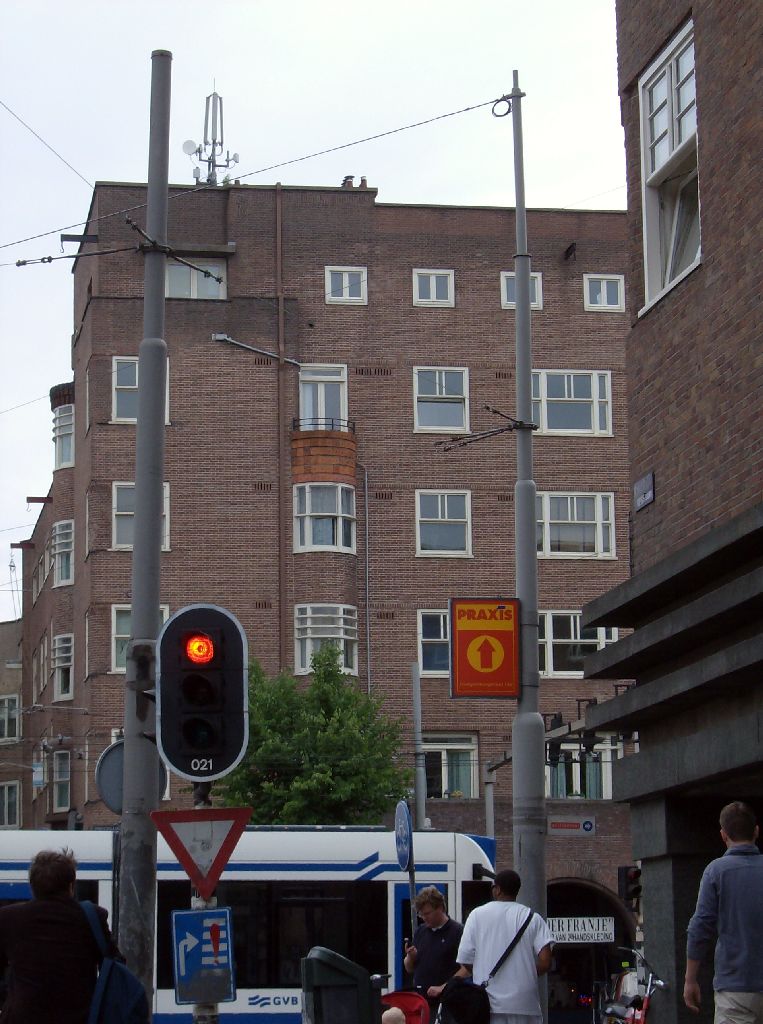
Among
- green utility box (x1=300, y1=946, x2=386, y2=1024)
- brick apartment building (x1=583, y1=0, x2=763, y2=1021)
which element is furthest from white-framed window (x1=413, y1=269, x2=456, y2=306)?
green utility box (x1=300, y1=946, x2=386, y2=1024)

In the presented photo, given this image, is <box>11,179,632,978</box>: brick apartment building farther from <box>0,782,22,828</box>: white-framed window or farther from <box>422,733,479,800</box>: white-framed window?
<box>0,782,22,828</box>: white-framed window

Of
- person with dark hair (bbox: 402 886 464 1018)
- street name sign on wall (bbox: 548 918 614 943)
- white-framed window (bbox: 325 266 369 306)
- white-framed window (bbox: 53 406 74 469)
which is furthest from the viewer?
white-framed window (bbox: 53 406 74 469)

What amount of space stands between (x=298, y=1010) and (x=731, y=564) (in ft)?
39.1

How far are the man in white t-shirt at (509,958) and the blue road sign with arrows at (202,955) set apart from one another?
5.28ft

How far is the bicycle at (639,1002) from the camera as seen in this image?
14695mm

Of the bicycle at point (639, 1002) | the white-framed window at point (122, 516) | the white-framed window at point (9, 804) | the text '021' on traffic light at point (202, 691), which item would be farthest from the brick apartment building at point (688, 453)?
the white-framed window at point (9, 804)

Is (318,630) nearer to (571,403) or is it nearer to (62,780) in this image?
(62,780)

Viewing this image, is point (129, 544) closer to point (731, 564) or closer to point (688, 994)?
point (731, 564)

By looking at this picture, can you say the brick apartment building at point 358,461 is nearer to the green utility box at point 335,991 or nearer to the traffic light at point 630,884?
the traffic light at point 630,884

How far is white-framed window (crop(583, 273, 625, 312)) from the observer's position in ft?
169

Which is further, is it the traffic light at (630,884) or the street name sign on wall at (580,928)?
the street name sign on wall at (580,928)

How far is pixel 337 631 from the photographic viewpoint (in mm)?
47281

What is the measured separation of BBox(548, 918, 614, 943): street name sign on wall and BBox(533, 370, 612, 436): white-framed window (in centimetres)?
1441

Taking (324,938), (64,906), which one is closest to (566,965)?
(324,938)
